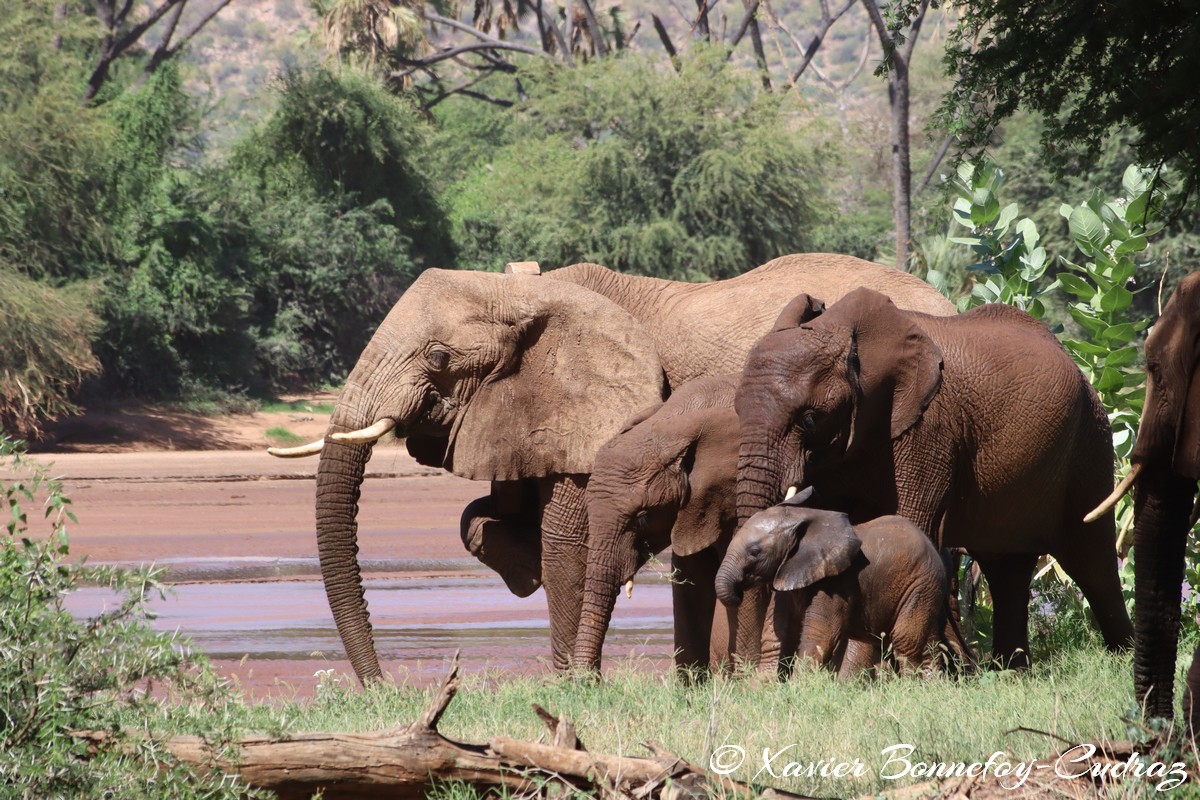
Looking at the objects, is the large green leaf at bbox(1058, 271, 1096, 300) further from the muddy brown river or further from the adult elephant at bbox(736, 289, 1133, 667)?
the muddy brown river

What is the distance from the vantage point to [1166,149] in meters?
7.12

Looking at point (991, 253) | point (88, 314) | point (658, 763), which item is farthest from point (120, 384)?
point (658, 763)

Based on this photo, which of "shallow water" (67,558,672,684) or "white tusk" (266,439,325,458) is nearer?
"white tusk" (266,439,325,458)

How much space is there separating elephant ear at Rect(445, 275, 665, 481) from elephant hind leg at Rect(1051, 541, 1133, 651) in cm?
234

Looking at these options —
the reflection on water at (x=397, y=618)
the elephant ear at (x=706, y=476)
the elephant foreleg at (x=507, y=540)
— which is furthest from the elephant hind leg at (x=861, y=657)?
the reflection on water at (x=397, y=618)

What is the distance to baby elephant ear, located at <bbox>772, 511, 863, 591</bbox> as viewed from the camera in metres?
7.52

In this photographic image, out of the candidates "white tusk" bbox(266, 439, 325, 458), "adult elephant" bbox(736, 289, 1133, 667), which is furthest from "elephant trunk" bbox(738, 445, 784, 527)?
"white tusk" bbox(266, 439, 325, 458)

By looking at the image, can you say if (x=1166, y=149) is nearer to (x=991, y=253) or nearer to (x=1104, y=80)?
(x=1104, y=80)

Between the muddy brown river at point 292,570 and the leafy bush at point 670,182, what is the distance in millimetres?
8468

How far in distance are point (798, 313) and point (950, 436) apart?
0.93 metres

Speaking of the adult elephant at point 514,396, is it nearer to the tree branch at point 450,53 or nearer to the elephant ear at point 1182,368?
the elephant ear at point 1182,368

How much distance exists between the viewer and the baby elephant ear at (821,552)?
7.52m

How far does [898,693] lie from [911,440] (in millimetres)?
1223

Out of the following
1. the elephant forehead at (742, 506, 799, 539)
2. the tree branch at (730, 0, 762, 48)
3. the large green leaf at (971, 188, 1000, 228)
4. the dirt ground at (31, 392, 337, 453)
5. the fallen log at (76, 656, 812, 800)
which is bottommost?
the dirt ground at (31, 392, 337, 453)
